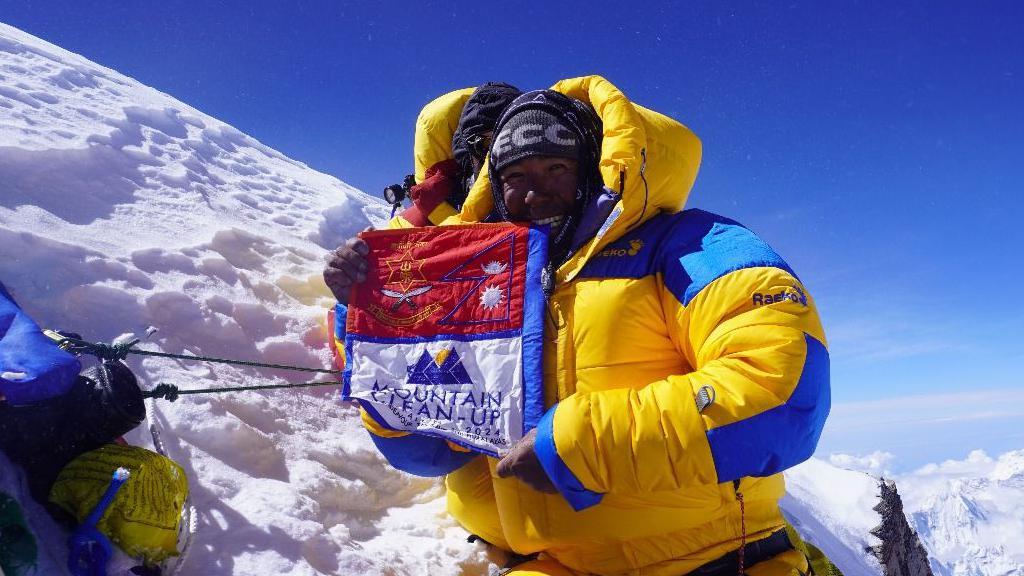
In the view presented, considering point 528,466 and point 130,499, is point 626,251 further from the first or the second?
point 130,499

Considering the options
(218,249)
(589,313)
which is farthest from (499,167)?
(218,249)

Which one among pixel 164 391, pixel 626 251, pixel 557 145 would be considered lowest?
pixel 164 391

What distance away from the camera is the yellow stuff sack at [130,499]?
1940 mm

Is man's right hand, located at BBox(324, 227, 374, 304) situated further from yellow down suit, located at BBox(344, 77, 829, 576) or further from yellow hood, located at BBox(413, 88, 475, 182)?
yellow hood, located at BBox(413, 88, 475, 182)

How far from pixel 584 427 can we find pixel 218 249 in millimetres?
3746

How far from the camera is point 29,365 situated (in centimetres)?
190

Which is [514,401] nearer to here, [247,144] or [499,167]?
[499,167]

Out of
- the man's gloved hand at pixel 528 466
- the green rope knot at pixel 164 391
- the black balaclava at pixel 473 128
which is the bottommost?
the green rope knot at pixel 164 391

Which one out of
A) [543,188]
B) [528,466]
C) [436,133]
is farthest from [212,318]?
[528,466]

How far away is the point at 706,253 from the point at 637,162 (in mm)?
416

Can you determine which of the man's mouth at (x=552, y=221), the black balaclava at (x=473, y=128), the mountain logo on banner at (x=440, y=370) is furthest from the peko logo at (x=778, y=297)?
the black balaclava at (x=473, y=128)

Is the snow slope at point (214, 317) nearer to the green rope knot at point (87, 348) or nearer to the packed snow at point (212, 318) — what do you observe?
the packed snow at point (212, 318)

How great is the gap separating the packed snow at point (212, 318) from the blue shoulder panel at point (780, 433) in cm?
161

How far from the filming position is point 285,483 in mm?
3004
